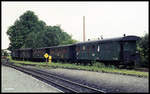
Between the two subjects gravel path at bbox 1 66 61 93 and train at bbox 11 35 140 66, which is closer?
gravel path at bbox 1 66 61 93

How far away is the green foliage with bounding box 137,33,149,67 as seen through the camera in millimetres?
22031

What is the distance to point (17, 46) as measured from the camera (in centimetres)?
8269

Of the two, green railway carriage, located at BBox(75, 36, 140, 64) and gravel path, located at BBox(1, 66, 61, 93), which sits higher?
green railway carriage, located at BBox(75, 36, 140, 64)

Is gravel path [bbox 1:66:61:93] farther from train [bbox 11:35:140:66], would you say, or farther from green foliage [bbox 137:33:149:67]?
green foliage [bbox 137:33:149:67]

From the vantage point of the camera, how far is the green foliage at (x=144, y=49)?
22031mm

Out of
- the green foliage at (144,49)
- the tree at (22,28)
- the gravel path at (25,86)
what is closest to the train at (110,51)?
the green foliage at (144,49)

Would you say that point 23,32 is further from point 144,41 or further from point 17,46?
point 144,41

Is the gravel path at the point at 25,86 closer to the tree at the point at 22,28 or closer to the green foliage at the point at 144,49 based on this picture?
the green foliage at the point at 144,49

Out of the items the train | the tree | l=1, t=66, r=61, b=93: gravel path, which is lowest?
l=1, t=66, r=61, b=93: gravel path

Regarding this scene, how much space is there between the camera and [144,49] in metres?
22.5

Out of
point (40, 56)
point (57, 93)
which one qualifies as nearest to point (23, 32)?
point (40, 56)

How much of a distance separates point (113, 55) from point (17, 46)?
2529 inches

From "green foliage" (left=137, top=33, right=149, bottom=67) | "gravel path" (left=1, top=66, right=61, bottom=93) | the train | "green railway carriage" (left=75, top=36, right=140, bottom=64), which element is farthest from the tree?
"gravel path" (left=1, top=66, right=61, bottom=93)

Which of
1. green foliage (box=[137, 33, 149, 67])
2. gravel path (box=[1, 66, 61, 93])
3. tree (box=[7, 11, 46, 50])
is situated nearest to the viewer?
gravel path (box=[1, 66, 61, 93])
